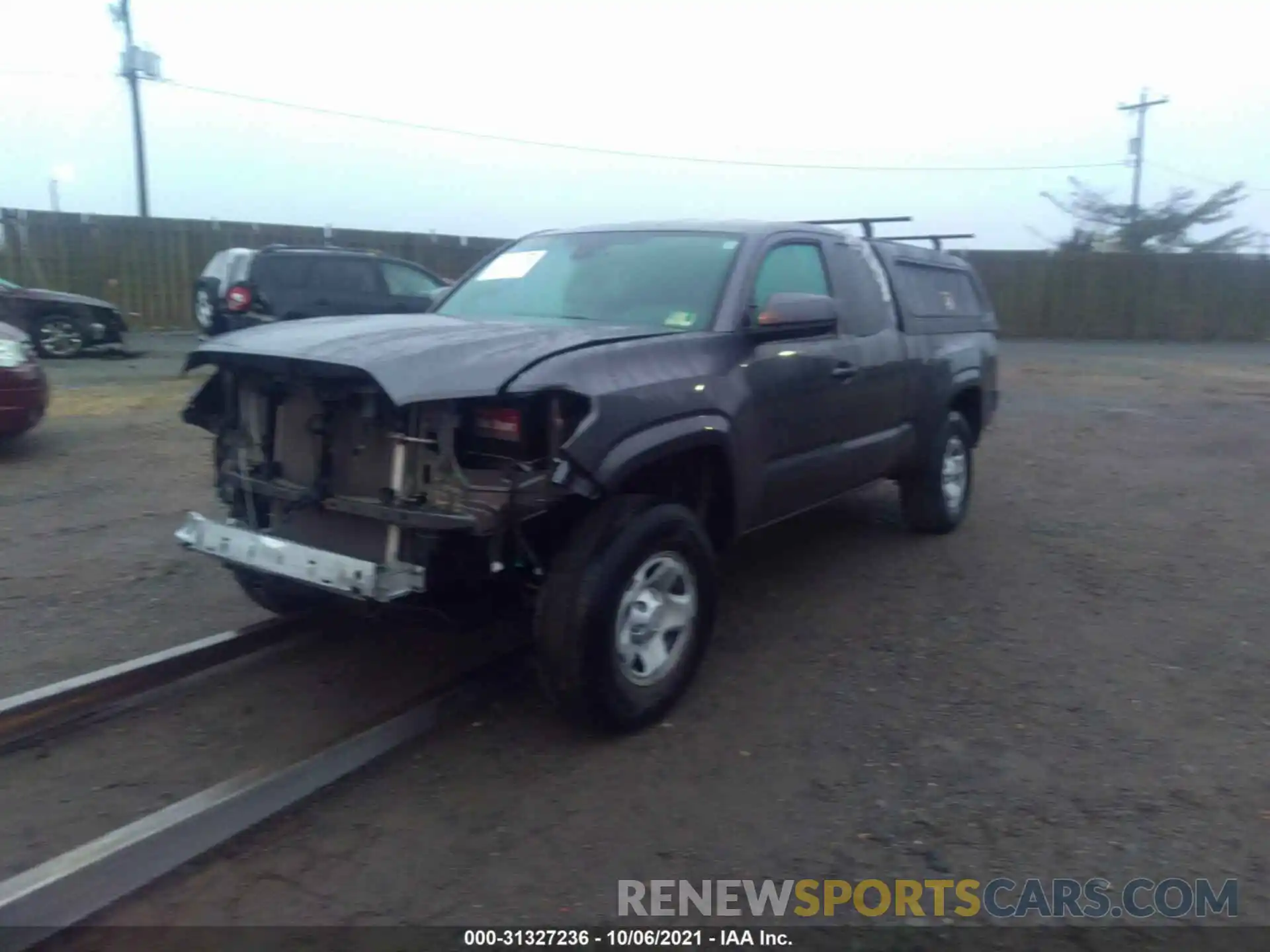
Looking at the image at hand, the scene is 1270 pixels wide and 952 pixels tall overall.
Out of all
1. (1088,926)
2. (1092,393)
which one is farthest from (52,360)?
(1088,926)

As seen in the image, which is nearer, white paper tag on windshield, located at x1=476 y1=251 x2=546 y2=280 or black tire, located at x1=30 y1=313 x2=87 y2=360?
white paper tag on windshield, located at x1=476 y1=251 x2=546 y2=280

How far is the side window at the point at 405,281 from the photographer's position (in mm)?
14617

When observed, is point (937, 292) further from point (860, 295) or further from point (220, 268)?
point (220, 268)

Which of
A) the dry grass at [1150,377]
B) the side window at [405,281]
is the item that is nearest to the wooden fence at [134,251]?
the side window at [405,281]

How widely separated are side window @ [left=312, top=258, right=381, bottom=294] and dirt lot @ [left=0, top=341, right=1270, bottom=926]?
251 inches

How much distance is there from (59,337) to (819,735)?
15187 millimetres

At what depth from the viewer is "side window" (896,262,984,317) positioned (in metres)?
6.68

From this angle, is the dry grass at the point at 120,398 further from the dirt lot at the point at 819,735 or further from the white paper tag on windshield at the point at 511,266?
the white paper tag on windshield at the point at 511,266

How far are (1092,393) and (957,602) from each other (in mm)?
11511

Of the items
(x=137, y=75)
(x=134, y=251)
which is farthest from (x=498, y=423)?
(x=137, y=75)

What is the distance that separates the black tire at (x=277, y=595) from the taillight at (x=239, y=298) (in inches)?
349

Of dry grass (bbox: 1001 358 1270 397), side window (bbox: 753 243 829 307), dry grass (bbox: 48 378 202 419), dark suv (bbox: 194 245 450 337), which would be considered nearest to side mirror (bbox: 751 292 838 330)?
side window (bbox: 753 243 829 307)

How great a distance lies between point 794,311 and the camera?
4.68 m

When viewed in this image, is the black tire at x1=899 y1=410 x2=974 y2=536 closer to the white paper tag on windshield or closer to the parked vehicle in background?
the white paper tag on windshield
